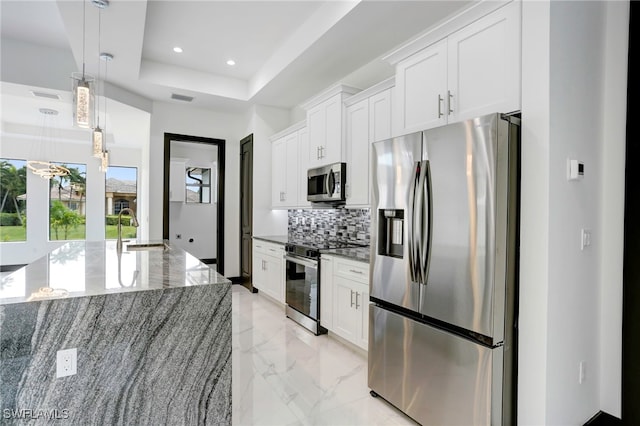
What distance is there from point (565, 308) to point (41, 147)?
32.9 feet

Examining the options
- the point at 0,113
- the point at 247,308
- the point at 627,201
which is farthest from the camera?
the point at 0,113

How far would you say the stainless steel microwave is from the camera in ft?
12.0

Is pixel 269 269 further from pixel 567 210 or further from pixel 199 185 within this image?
pixel 199 185

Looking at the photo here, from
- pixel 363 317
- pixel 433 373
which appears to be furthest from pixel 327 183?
pixel 433 373

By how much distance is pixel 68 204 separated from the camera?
812 cm

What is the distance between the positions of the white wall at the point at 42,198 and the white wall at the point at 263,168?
16.4ft

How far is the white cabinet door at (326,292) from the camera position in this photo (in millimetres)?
3444

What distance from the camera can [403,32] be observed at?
3.23m

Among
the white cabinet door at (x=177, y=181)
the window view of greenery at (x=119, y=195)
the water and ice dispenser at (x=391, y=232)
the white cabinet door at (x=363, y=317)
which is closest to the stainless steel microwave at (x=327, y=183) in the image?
the white cabinet door at (x=363, y=317)

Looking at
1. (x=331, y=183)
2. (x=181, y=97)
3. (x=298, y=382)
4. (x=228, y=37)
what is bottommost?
(x=298, y=382)

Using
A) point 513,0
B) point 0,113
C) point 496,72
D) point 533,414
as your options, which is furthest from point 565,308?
point 0,113

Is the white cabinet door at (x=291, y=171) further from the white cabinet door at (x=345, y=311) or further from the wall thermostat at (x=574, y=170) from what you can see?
the wall thermostat at (x=574, y=170)

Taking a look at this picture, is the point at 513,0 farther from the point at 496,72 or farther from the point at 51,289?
the point at 51,289

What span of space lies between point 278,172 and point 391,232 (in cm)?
327
